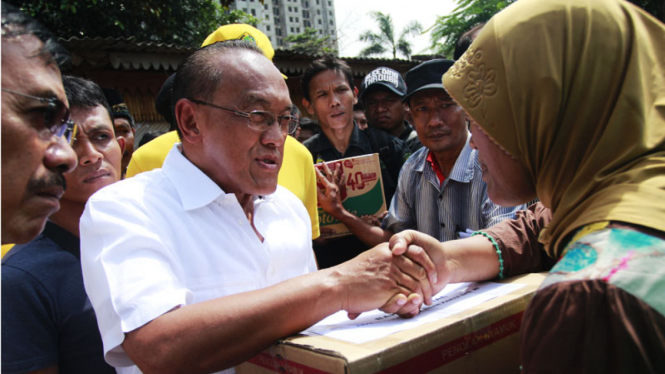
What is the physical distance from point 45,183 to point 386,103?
361cm

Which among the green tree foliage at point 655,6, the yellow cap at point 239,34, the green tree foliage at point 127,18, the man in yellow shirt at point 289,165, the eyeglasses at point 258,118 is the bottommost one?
the man in yellow shirt at point 289,165

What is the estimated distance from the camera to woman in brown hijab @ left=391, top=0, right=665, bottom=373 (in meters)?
0.97

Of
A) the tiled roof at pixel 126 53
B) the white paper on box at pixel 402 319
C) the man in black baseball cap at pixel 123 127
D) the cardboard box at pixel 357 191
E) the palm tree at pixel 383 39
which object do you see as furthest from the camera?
the palm tree at pixel 383 39

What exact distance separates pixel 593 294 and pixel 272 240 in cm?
128

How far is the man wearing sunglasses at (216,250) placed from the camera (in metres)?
1.40

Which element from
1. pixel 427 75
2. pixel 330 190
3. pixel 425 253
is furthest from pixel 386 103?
pixel 425 253

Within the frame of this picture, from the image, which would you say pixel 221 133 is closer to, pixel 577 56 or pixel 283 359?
pixel 283 359

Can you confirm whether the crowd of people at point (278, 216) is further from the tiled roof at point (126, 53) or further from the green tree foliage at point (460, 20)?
the green tree foliage at point (460, 20)

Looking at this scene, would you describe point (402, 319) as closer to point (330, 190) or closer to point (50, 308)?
point (50, 308)

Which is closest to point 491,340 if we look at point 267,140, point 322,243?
point 267,140

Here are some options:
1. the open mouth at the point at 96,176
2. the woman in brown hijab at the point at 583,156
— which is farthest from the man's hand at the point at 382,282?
the open mouth at the point at 96,176

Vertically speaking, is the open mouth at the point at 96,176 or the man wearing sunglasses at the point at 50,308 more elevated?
the open mouth at the point at 96,176

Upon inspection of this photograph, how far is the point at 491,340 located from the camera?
4.56 feet

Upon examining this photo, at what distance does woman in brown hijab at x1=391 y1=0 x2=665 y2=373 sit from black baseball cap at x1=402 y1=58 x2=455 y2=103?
160 cm
